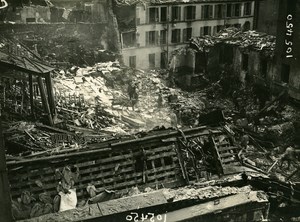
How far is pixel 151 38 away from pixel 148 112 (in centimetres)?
1324

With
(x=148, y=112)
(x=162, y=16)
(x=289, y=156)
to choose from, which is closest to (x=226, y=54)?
(x=162, y=16)

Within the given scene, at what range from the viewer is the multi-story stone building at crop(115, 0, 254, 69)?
3106cm

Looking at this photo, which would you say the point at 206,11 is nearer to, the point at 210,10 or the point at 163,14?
Result: the point at 210,10

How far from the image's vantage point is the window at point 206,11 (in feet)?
109

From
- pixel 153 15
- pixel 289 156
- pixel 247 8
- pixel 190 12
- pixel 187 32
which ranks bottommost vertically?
pixel 289 156

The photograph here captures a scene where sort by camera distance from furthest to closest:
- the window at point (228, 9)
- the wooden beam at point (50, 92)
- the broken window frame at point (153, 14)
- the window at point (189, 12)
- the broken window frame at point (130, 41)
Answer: the window at point (228, 9), the window at point (189, 12), the broken window frame at point (153, 14), the broken window frame at point (130, 41), the wooden beam at point (50, 92)

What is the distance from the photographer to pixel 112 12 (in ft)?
90.6

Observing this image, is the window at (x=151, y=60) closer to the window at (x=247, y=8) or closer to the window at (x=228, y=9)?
the window at (x=228, y=9)

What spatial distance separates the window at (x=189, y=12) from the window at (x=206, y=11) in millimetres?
933

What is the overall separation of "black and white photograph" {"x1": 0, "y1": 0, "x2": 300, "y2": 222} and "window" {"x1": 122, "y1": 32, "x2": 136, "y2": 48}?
0.36 feet

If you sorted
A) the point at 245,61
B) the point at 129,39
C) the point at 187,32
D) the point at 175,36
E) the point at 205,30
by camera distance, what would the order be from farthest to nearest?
the point at 205,30
the point at 187,32
the point at 175,36
the point at 129,39
the point at 245,61

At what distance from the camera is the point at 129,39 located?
102 feet

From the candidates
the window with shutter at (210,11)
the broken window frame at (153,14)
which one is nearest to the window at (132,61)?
the broken window frame at (153,14)

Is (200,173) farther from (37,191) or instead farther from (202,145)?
(37,191)
